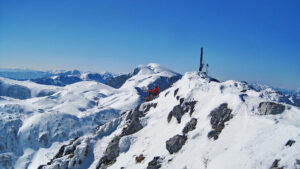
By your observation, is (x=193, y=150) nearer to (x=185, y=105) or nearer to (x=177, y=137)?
(x=177, y=137)

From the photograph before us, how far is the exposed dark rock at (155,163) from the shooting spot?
34.8 metres

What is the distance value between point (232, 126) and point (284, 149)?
10.1 meters

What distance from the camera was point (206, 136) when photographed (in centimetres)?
3497

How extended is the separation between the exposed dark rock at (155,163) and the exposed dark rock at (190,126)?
25.7 feet

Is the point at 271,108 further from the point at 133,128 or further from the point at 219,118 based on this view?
the point at 133,128

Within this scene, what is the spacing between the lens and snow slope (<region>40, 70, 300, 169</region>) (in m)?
25.5

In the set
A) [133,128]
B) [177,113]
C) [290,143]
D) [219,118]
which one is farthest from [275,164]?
[133,128]

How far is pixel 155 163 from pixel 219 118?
45.9 feet

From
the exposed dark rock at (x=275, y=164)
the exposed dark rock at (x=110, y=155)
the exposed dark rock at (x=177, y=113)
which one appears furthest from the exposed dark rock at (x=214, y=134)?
the exposed dark rock at (x=110, y=155)

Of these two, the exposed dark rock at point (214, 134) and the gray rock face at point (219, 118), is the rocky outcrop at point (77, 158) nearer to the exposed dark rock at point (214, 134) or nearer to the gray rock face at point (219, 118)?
the exposed dark rock at point (214, 134)

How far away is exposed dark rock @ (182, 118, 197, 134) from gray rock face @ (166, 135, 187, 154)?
9.88 ft

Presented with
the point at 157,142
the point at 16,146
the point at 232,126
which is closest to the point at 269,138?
the point at 232,126

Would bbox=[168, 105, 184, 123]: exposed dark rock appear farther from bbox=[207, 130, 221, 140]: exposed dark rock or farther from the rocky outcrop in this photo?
the rocky outcrop

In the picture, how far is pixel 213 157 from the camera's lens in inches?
1149
